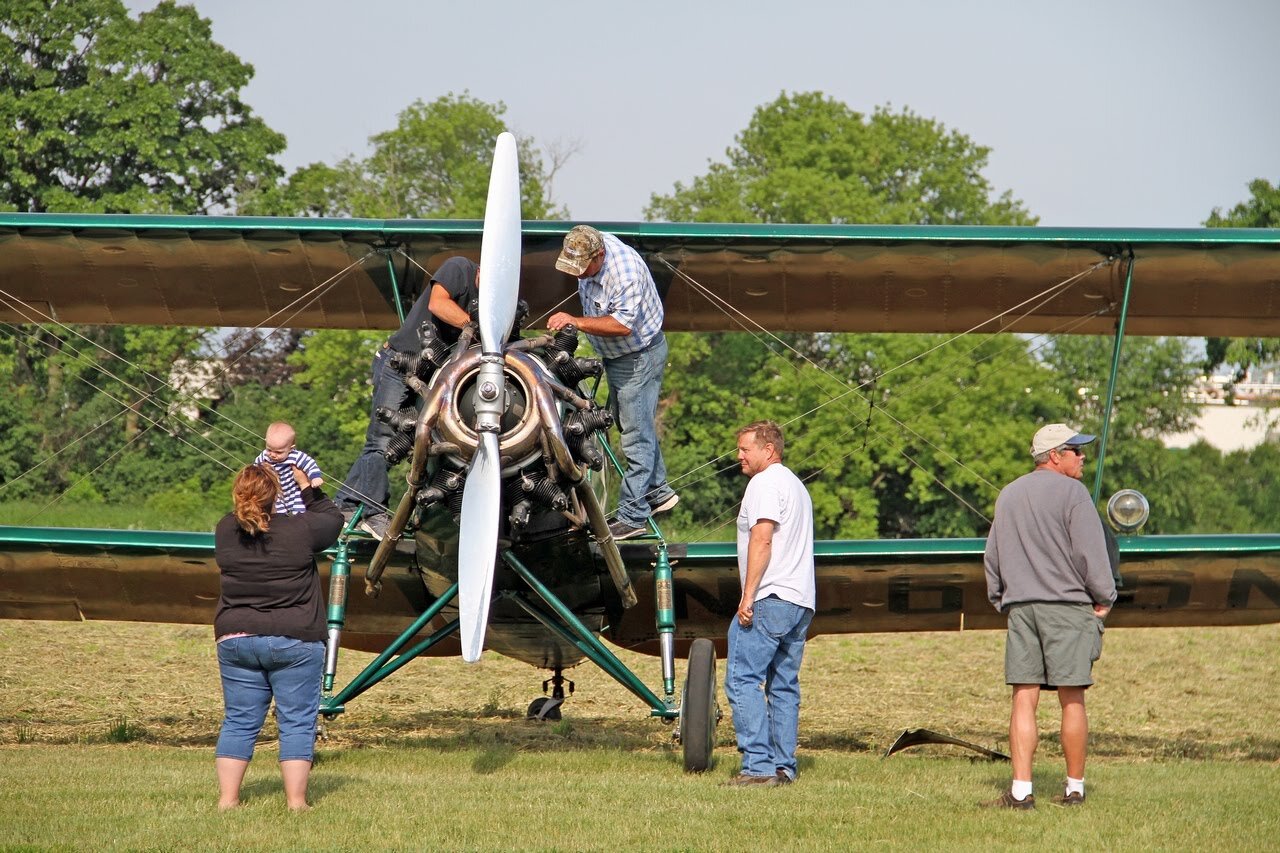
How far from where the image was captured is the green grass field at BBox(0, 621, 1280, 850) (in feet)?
19.2

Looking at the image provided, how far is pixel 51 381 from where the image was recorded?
3412 centimetres

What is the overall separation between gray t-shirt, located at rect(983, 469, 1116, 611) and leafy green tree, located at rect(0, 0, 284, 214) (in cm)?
3405

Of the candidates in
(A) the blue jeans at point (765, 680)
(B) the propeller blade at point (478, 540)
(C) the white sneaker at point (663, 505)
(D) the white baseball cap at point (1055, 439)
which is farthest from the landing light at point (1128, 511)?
(B) the propeller blade at point (478, 540)

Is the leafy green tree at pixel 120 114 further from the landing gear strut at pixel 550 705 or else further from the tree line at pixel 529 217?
the landing gear strut at pixel 550 705

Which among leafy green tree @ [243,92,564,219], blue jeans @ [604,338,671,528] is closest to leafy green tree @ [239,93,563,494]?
leafy green tree @ [243,92,564,219]

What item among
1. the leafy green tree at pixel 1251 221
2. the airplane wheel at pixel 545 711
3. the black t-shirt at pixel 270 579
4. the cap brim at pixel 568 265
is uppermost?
the leafy green tree at pixel 1251 221

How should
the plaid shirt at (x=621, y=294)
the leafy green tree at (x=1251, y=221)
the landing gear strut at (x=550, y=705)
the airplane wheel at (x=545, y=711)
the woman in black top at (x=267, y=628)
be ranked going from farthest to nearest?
the leafy green tree at (x=1251, y=221) < the airplane wheel at (x=545, y=711) < the landing gear strut at (x=550, y=705) < the plaid shirt at (x=621, y=294) < the woman in black top at (x=267, y=628)

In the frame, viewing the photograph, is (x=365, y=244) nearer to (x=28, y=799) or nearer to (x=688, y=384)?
(x=28, y=799)

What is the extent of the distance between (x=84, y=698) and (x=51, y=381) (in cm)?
2352

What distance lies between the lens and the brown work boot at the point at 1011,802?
6.38m

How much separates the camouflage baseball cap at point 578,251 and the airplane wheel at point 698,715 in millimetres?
2093

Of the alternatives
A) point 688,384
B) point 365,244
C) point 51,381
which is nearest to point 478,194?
point 688,384

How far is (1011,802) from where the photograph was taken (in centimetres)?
642

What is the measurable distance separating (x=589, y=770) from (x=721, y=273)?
11.7 feet
